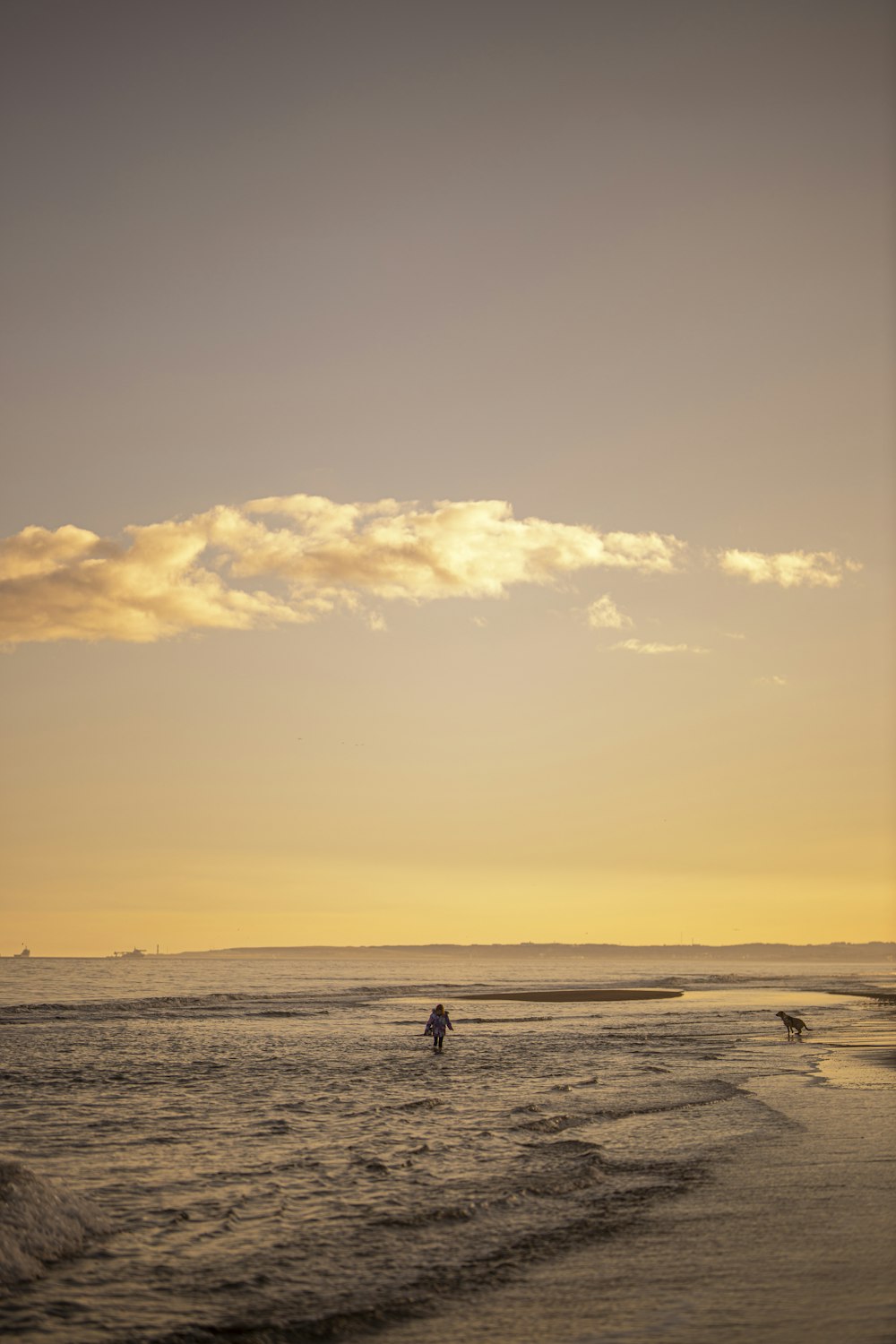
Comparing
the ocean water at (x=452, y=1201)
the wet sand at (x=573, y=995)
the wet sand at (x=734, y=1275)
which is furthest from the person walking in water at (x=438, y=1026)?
the wet sand at (x=573, y=995)

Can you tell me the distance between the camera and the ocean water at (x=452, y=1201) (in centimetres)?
970

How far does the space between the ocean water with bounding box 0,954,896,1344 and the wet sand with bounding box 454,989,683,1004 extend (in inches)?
2081

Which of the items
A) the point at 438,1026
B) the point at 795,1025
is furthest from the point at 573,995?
the point at 438,1026

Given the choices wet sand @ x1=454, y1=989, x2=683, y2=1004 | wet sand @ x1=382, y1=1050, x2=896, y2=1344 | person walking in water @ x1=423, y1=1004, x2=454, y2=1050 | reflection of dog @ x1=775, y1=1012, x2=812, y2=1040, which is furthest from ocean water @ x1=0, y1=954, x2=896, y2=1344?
wet sand @ x1=454, y1=989, x2=683, y2=1004

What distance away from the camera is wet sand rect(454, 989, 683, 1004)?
3374 inches

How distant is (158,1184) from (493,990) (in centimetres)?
9279

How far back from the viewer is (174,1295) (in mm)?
10492

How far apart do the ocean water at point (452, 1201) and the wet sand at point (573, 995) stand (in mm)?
52863

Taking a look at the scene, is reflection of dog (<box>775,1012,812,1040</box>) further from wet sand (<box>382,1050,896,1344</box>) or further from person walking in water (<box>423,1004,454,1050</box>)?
wet sand (<box>382,1050,896,1344</box>)

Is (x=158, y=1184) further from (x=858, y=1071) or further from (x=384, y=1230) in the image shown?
(x=858, y=1071)

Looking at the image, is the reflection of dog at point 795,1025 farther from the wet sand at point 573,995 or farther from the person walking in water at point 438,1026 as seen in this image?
the wet sand at point 573,995

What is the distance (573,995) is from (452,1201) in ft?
273

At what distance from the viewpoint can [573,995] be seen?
→ 9394 centimetres

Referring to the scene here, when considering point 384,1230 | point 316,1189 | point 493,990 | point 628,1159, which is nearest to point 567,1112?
point 628,1159
